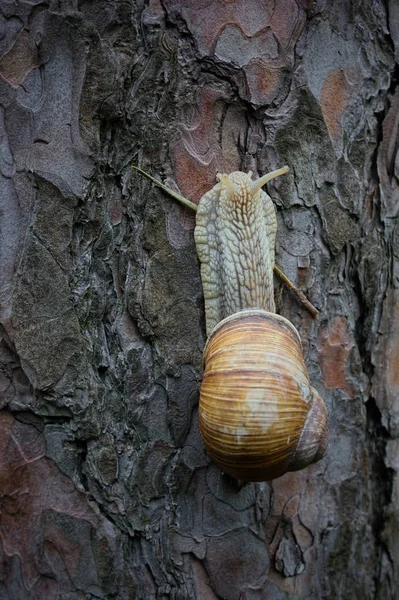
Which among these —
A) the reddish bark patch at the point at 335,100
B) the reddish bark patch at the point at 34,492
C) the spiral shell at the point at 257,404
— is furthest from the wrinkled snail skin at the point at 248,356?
the reddish bark patch at the point at 34,492

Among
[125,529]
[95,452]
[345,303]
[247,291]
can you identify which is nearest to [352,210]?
[345,303]

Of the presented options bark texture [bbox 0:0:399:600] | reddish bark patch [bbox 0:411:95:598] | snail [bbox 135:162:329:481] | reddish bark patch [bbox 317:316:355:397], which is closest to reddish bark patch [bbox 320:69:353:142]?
bark texture [bbox 0:0:399:600]

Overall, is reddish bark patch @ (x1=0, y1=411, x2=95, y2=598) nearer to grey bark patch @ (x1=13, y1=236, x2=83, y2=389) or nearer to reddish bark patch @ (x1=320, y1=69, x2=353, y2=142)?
grey bark patch @ (x1=13, y1=236, x2=83, y2=389)

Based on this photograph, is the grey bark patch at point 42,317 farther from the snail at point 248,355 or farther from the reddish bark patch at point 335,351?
the reddish bark patch at point 335,351

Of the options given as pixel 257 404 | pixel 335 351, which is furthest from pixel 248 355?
pixel 335 351

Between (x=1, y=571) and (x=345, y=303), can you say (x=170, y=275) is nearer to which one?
(x=345, y=303)

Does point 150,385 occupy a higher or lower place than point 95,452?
higher

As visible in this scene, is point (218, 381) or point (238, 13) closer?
point (218, 381)
